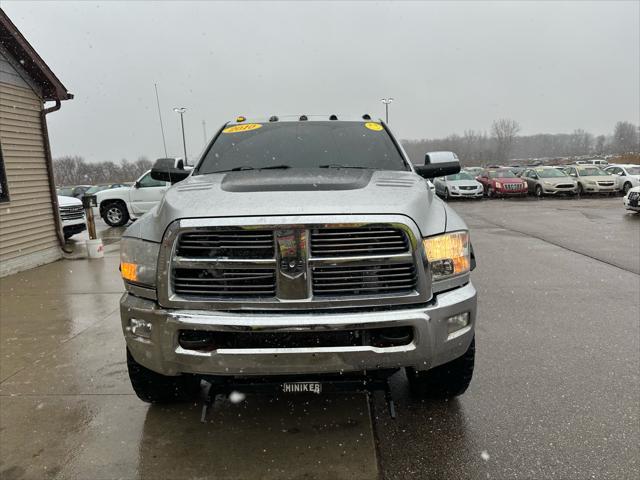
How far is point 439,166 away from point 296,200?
201 cm

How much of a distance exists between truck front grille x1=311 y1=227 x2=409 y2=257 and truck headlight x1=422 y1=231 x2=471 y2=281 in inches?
6.2

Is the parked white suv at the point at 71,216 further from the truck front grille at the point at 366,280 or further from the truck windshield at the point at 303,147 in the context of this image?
the truck front grille at the point at 366,280

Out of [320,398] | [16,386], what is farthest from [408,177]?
[16,386]

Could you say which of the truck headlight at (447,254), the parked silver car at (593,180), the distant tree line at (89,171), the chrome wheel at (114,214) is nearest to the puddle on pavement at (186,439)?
the truck headlight at (447,254)

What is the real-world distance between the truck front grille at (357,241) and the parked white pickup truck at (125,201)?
1308 centimetres

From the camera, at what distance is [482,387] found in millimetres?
3195

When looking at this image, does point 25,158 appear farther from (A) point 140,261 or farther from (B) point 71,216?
(A) point 140,261

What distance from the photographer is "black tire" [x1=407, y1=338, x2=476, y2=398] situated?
276 cm

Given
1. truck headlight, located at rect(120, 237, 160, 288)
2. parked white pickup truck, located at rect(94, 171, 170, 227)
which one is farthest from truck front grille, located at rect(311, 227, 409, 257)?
parked white pickup truck, located at rect(94, 171, 170, 227)

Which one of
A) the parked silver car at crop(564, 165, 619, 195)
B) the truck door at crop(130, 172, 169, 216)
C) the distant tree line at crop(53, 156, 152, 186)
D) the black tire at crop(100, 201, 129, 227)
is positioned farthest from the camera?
the distant tree line at crop(53, 156, 152, 186)

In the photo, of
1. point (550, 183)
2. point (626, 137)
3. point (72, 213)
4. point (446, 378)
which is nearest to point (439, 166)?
point (446, 378)

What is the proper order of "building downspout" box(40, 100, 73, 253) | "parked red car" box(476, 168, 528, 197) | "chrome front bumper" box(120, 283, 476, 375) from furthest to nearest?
1. "parked red car" box(476, 168, 528, 197)
2. "building downspout" box(40, 100, 73, 253)
3. "chrome front bumper" box(120, 283, 476, 375)

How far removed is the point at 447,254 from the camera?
2385 millimetres

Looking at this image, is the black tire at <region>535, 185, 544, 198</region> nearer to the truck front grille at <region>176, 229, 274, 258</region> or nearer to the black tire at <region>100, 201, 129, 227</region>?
the black tire at <region>100, 201, 129, 227</region>
